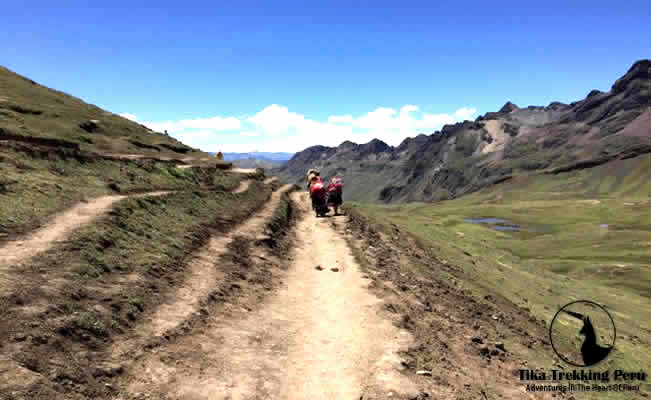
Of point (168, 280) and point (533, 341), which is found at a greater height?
point (168, 280)

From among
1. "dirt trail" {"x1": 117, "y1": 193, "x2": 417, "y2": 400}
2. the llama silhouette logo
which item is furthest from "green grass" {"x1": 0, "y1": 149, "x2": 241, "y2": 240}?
the llama silhouette logo

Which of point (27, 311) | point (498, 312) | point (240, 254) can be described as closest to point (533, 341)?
point (498, 312)

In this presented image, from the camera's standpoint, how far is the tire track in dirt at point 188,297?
40.7 ft

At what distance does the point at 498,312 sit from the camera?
24156 mm

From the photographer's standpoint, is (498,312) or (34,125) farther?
(34,125)

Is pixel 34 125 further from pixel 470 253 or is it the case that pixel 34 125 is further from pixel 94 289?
pixel 470 253

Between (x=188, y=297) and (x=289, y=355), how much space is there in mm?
5340

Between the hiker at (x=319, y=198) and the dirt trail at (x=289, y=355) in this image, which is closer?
the dirt trail at (x=289, y=355)

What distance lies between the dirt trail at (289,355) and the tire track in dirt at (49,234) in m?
6.14

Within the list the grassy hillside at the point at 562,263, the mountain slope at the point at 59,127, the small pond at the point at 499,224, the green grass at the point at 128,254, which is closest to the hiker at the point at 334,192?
the grassy hillside at the point at 562,263

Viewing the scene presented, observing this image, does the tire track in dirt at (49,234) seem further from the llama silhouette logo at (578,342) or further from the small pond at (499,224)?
the small pond at (499,224)

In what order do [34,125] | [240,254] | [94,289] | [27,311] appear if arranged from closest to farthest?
1. [27,311]
2. [94,289]
3. [240,254]
4. [34,125]

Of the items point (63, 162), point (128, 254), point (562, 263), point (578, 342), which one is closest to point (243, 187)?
point (63, 162)

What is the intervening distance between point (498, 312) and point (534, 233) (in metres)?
123
